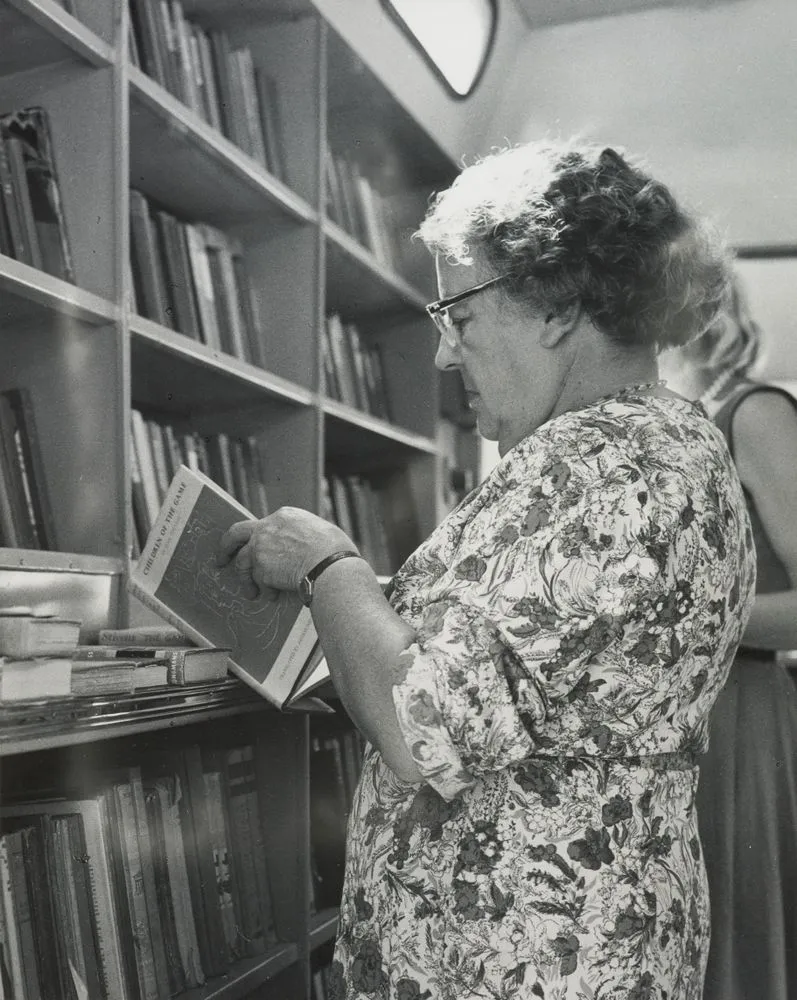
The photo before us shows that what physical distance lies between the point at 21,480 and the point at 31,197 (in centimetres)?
41

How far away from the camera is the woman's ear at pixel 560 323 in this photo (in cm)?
Result: 114

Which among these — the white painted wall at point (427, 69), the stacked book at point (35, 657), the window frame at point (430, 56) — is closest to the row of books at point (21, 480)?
the stacked book at point (35, 657)

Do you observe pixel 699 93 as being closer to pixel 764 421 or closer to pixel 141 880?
pixel 764 421

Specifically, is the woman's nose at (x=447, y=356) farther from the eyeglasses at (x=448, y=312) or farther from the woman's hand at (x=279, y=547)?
the woman's hand at (x=279, y=547)

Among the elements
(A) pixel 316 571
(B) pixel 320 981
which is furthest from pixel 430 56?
(B) pixel 320 981

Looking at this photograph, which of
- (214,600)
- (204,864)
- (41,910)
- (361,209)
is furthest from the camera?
(361,209)

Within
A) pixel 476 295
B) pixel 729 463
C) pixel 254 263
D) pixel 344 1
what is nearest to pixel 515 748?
pixel 729 463

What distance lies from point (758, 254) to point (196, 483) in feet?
6.30

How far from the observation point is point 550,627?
36.9 inches

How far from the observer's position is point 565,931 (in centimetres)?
100

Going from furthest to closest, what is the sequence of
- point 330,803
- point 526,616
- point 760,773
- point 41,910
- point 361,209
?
point 361,209 → point 330,803 → point 760,773 → point 41,910 → point 526,616

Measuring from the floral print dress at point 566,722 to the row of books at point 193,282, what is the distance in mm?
954

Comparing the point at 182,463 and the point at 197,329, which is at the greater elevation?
the point at 197,329

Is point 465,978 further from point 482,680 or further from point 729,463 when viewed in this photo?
point 729,463
